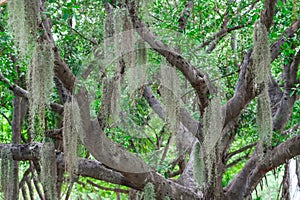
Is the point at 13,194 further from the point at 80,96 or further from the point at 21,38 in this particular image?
the point at 21,38

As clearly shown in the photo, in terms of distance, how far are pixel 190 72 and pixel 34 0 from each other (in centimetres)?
144

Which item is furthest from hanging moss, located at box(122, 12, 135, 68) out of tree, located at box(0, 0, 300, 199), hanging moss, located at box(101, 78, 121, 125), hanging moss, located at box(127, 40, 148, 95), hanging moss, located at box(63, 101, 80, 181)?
hanging moss, located at box(63, 101, 80, 181)

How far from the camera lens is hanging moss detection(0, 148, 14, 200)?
470 cm

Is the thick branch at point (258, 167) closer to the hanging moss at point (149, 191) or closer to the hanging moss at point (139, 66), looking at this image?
the hanging moss at point (149, 191)

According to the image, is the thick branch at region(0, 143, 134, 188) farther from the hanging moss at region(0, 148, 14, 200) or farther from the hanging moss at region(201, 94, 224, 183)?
the hanging moss at region(201, 94, 224, 183)

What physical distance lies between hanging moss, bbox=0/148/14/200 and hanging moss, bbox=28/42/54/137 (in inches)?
32.8

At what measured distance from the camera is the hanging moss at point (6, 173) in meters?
4.70

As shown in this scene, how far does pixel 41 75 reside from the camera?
13.0 ft

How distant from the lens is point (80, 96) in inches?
173

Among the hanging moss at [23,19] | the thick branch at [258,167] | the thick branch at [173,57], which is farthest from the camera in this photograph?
the thick branch at [258,167]

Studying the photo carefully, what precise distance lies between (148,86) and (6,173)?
6.48ft

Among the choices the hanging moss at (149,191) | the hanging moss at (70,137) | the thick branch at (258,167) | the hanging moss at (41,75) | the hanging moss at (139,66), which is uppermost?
the hanging moss at (139,66)

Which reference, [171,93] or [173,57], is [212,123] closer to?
[171,93]

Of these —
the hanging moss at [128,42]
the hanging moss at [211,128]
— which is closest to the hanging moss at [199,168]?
the hanging moss at [211,128]
